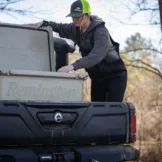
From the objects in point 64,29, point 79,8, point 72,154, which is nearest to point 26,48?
point 64,29

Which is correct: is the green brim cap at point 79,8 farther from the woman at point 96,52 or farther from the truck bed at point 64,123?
the truck bed at point 64,123

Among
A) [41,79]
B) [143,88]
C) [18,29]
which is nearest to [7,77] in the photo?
[41,79]

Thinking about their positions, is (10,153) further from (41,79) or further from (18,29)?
(18,29)

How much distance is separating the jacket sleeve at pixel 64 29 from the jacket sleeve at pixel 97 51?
23.9 inches

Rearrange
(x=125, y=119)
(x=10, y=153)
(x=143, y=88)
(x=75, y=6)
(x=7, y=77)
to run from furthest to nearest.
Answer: (x=143, y=88), (x=75, y=6), (x=125, y=119), (x=7, y=77), (x=10, y=153)

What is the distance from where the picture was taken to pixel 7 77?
5.32 metres

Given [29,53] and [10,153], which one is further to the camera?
[29,53]

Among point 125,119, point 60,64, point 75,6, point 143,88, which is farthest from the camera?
point 143,88

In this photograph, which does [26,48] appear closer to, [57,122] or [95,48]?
[95,48]

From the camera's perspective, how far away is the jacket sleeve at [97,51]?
19.6 ft

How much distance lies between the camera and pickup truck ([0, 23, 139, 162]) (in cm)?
503

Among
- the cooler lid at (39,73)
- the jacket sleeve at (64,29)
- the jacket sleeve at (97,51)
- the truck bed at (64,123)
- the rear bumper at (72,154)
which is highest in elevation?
the jacket sleeve at (64,29)

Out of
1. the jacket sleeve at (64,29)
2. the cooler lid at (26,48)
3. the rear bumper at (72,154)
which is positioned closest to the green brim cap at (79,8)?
the jacket sleeve at (64,29)

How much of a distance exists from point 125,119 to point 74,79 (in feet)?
2.46
